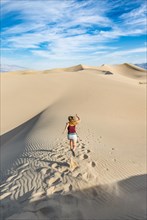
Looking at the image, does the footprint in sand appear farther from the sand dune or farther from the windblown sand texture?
the sand dune

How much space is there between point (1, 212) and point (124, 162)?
15.4 ft

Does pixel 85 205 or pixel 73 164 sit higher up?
pixel 73 164

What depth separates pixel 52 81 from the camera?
27.8 metres

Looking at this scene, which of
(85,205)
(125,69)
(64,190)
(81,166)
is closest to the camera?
(85,205)

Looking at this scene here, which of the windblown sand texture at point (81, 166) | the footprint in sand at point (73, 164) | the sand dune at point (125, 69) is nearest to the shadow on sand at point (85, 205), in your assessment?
the windblown sand texture at point (81, 166)

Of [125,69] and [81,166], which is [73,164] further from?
[125,69]

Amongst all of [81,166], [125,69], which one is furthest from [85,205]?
[125,69]

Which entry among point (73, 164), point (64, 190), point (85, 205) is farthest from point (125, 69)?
point (85, 205)

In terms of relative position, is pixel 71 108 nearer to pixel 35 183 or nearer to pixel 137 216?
pixel 35 183

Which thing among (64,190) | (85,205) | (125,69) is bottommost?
(85,205)

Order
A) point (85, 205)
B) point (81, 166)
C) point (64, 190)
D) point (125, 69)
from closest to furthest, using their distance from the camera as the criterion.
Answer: point (85, 205) → point (64, 190) → point (81, 166) → point (125, 69)

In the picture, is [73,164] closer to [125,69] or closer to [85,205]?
[85,205]

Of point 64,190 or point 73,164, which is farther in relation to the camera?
point 73,164

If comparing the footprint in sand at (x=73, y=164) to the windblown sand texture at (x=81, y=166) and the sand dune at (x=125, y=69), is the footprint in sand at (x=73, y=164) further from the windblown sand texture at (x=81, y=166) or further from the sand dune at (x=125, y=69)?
the sand dune at (x=125, y=69)
